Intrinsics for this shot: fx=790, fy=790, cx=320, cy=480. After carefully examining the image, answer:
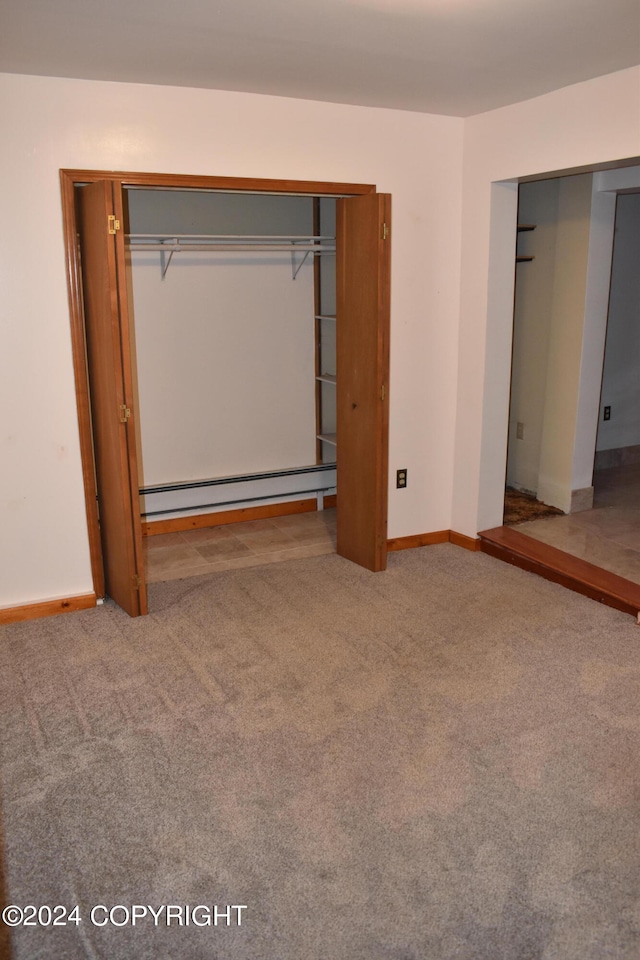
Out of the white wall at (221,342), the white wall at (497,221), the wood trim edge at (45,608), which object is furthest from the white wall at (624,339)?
the wood trim edge at (45,608)

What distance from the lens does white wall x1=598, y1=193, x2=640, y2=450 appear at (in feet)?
19.6

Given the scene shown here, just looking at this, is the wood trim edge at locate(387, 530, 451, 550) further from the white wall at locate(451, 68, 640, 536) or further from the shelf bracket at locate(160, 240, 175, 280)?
the shelf bracket at locate(160, 240, 175, 280)

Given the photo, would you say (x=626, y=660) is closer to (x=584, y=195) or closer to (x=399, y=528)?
(x=399, y=528)

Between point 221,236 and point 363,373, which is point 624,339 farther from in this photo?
point 221,236

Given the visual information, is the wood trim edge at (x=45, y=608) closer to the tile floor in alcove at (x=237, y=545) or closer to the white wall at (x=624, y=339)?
the tile floor in alcove at (x=237, y=545)

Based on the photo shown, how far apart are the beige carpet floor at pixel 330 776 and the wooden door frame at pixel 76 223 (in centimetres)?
52

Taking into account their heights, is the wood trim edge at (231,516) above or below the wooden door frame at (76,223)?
below

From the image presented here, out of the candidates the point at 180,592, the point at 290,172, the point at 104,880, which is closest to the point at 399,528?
the point at 180,592

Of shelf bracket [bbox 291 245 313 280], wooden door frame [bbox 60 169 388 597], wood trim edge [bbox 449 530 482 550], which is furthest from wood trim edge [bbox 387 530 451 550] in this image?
shelf bracket [bbox 291 245 313 280]

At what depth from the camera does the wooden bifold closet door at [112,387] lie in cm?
342

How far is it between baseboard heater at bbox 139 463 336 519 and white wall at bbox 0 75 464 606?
112 centimetres

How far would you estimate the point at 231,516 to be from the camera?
5301 millimetres

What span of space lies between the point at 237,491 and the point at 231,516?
0.57 feet

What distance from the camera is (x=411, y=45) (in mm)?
2975
